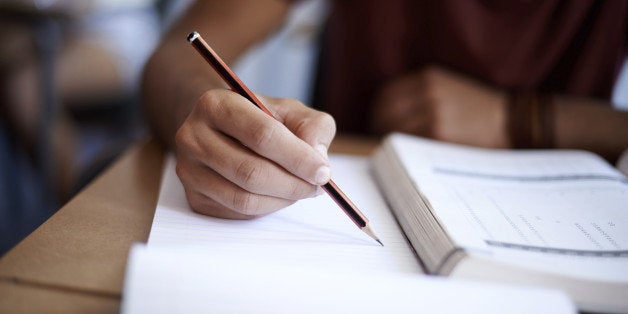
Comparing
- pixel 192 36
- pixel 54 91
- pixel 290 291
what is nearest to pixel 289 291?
pixel 290 291

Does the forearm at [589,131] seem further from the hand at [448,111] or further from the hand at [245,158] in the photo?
the hand at [245,158]

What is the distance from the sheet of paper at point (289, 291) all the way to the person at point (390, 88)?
4.5 inches

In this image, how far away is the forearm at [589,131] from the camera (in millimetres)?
722

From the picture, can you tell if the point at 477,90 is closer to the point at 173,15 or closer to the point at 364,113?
the point at 364,113

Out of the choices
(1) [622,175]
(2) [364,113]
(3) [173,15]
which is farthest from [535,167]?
(3) [173,15]

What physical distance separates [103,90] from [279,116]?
1480 mm

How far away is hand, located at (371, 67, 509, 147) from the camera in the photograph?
73 centimetres

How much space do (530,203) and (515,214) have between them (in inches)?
1.6

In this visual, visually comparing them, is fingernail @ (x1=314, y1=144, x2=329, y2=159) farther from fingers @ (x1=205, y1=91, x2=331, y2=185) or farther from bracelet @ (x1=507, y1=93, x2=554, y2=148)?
bracelet @ (x1=507, y1=93, x2=554, y2=148)

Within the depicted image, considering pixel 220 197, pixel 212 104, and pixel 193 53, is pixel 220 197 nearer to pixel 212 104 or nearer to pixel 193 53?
pixel 212 104

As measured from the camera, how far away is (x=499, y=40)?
877 millimetres

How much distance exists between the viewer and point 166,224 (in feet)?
1.33

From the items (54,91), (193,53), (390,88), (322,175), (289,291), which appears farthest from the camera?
(54,91)

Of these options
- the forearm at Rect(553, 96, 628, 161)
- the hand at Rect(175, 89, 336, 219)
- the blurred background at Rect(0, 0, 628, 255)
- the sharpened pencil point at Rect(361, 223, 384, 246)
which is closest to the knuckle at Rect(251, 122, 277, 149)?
the hand at Rect(175, 89, 336, 219)
